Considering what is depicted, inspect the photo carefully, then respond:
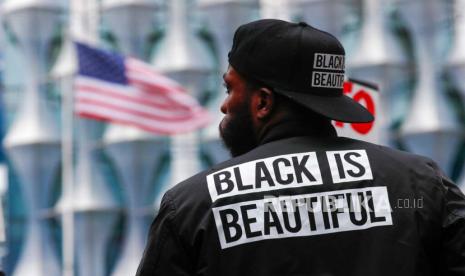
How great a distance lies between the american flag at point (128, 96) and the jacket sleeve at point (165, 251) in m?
17.6

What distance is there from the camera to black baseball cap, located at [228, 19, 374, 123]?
2791mm

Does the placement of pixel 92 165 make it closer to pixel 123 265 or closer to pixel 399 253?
pixel 123 265

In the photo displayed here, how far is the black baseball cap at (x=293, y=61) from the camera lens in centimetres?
279

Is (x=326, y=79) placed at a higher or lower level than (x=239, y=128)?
higher

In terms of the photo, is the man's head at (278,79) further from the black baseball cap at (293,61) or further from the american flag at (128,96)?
the american flag at (128,96)

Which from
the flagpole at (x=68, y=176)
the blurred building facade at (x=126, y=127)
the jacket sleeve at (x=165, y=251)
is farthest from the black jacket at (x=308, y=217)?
the flagpole at (x=68, y=176)

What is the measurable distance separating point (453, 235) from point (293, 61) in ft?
1.66

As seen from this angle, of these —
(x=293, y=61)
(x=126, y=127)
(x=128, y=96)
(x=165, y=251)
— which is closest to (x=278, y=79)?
(x=293, y=61)

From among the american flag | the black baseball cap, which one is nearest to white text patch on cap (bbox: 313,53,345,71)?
the black baseball cap

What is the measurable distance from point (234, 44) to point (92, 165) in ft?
102

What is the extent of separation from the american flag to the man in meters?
17.5

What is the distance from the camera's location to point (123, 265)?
32812 millimetres

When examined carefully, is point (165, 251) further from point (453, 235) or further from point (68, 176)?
point (68, 176)

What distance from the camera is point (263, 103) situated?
2.82 meters
